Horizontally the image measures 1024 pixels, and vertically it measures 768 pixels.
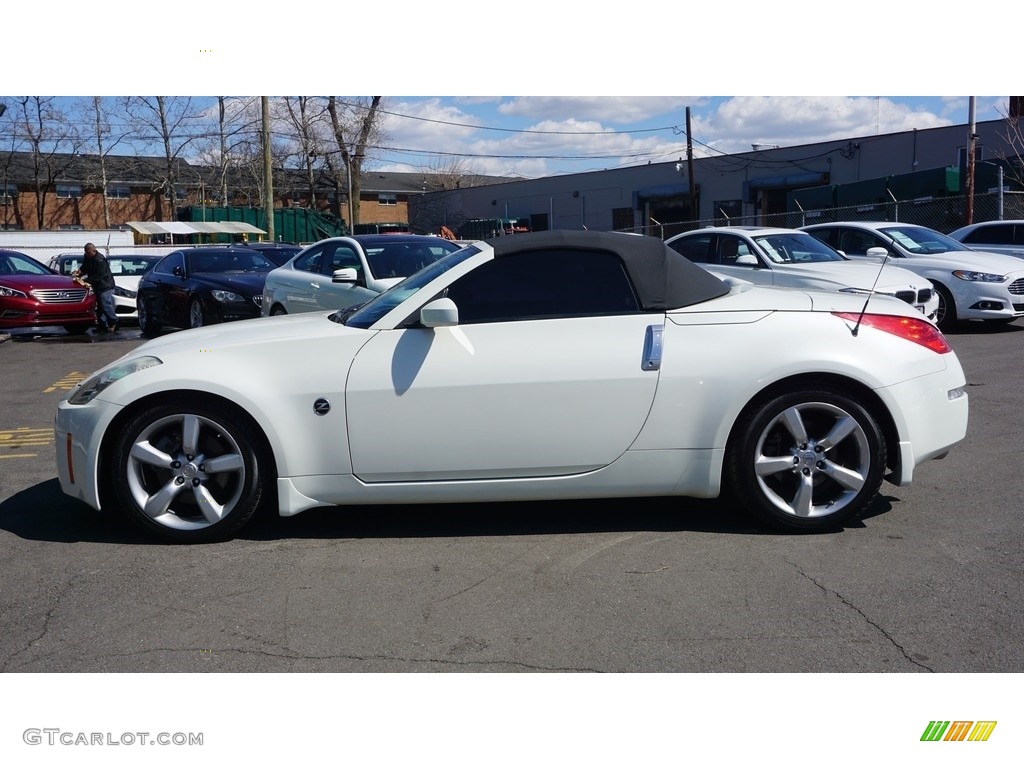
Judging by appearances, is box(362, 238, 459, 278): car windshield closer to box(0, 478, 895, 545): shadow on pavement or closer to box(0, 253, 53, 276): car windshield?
box(0, 478, 895, 545): shadow on pavement

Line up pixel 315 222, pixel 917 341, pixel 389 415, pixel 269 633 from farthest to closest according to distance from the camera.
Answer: pixel 315 222 → pixel 917 341 → pixel 389 415 → pixel 269 633

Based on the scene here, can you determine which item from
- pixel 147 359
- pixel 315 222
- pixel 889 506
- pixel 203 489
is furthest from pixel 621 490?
pixel 315 222

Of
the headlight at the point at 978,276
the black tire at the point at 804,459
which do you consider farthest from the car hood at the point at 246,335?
the headlight at the point at 978,276

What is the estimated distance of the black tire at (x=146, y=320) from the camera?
55.1ft

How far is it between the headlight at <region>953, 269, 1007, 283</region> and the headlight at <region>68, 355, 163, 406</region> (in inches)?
475

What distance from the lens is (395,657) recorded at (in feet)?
11.5

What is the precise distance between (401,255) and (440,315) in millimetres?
6814

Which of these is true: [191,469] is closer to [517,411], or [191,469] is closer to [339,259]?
[517,411]

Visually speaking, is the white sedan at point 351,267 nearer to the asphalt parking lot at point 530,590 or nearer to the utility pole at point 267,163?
the asphalt parking lot at point 530,590

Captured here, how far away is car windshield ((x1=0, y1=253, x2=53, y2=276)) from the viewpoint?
1831cm

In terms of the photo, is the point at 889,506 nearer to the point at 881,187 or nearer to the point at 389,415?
the point at 389,415

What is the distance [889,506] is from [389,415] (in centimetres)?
A: 277

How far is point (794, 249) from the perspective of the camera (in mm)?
12805
